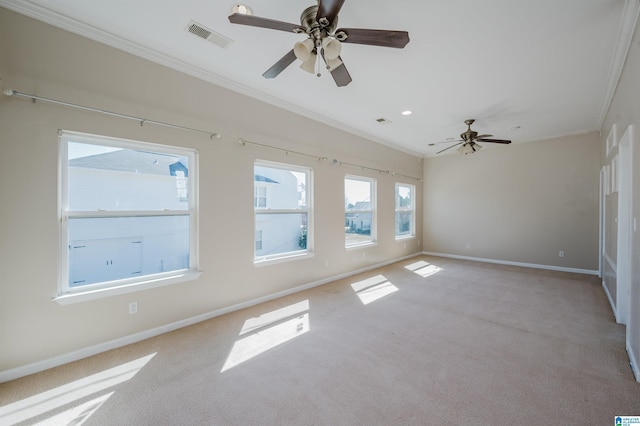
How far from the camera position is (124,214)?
261 cm

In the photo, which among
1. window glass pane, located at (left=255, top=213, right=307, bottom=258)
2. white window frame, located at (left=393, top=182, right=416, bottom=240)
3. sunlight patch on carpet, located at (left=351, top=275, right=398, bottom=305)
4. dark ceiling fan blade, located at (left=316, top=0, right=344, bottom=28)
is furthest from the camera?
white window frame, located at (left=393, top=182, right=416, bottom=240)

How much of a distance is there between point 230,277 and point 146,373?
Answer: 1315mm

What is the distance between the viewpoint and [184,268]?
3.04 meters

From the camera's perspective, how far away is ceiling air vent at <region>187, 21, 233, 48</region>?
7.57 feet

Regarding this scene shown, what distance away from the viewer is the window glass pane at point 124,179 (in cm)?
240

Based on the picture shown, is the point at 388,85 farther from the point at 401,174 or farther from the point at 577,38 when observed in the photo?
the point at 401,174

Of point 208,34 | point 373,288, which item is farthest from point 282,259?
point 208,34

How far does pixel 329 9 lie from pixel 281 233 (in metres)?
2.93

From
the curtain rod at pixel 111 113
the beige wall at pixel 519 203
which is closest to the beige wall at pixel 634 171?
the beige wall at pixel 519 203

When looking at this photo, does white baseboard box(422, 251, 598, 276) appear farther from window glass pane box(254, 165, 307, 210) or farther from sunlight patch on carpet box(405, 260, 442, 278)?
window glass pane box(254, 165, 307, 210)

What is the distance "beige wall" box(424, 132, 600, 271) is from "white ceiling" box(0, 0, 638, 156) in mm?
1413

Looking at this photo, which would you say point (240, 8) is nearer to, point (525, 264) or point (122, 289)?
point (122, 289)

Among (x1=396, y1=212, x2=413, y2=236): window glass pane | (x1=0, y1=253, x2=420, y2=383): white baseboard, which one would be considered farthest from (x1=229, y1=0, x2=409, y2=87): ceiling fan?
(x1=396, y1=212, x2=413, y2=236): window glass pane

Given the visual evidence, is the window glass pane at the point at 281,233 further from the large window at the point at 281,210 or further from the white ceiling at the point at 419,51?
the white ceiling at the point at 419,51
